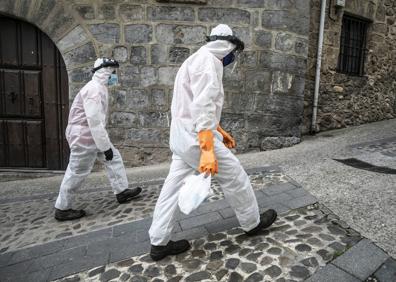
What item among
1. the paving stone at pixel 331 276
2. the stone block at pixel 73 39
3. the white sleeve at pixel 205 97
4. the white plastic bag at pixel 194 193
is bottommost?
the paving stone at pixel 331 276

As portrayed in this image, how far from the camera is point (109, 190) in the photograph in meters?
4.12

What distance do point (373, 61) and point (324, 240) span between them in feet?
20.5

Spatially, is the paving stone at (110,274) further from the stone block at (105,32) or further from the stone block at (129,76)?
the stone block at (105,32)

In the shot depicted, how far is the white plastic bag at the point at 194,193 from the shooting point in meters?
1.99

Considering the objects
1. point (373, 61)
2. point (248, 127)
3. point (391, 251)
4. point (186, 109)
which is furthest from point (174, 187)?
point (373, 61)

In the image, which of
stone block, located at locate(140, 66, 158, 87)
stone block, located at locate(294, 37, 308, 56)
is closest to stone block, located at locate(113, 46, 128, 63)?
stone block, located at locate(140, 66, 158, 87)

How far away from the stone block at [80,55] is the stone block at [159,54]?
0.94 metres

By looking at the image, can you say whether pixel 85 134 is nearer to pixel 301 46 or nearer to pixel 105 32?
pixel 105 32

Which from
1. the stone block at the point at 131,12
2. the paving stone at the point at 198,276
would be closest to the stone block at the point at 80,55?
the stone block at the point at 131,12

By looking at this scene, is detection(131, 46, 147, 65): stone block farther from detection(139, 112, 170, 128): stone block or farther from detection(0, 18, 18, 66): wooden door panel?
detection(0, 18, 18, 66): wooden door panel

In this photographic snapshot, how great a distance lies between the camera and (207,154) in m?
2.02

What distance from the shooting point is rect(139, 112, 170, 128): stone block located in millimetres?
5102

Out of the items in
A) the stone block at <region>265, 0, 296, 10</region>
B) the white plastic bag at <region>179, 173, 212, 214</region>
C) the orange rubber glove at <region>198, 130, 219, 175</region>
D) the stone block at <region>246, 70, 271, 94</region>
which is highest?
the stone block at <region>265, 0, 296, 10</region>

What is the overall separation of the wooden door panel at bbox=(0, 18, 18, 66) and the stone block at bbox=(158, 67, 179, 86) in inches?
96.2
